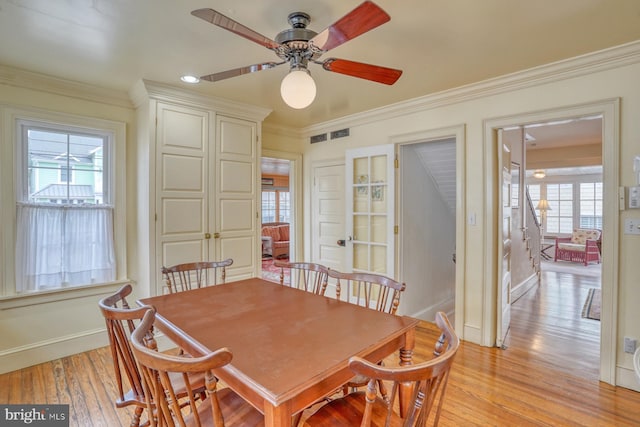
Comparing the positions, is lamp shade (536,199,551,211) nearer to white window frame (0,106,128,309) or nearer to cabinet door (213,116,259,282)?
cabinet door (213,116,259,282)

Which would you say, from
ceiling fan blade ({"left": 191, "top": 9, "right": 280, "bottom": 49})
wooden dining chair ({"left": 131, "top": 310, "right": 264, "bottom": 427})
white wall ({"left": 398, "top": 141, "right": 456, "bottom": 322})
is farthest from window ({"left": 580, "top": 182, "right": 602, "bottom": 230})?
wooden dining chair ({"left": 131, "top": 310, "right": 264, "bottom": 427})

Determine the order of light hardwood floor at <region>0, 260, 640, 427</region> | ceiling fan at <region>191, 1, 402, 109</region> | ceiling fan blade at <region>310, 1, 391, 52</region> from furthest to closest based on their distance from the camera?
light hardwood floor at <region>0, 260, 640, 427</region>
ceiling fan at <region>191, 1, 402, 109</region>
ceiling fan blade at <region>310, 1, 391, 52</region>

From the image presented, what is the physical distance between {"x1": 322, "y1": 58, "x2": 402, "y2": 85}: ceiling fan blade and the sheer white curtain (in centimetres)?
258

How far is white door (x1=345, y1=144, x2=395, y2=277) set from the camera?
11.6ft

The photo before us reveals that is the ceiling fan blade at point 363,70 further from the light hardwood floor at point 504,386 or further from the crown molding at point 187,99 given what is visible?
the light hardwood floor at point 504,386

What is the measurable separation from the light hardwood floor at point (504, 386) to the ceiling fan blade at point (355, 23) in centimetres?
221

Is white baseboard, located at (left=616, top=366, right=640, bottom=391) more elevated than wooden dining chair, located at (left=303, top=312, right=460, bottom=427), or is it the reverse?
wooden dining chair, located at (left=303, top=312, right=460, bottom=427)

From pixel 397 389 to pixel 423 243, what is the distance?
9.96 ft

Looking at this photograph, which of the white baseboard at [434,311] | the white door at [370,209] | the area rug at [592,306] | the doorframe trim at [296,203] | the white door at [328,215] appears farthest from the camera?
the doorframe trim at [296,203]

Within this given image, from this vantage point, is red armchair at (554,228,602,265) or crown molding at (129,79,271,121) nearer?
crown molding at (129,79,271,121)

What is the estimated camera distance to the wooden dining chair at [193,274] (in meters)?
2.37

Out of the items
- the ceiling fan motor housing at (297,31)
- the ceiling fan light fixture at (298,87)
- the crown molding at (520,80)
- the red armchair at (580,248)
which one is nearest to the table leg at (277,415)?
the ceiling fan light fixture at (298,87)

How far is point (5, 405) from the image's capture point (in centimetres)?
210

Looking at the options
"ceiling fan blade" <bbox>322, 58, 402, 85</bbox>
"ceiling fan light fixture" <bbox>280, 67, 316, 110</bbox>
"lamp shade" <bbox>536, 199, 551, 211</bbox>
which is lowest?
"lamp shade" <bbox>536, 199, 551, 211</bbox>
